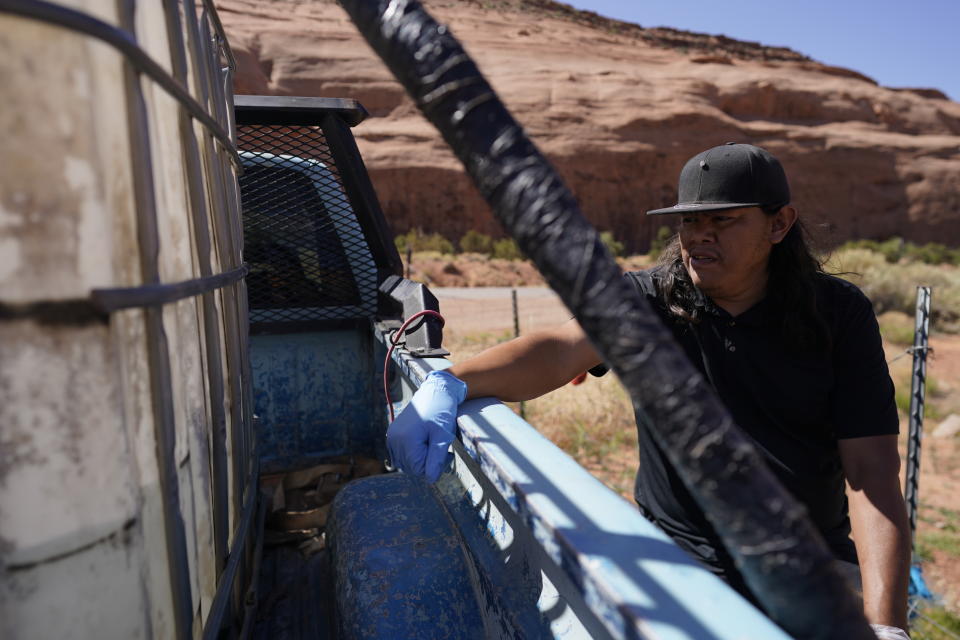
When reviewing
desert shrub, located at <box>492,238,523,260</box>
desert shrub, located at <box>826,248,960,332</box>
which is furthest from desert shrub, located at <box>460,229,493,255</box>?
desert shrub, located at <box>826,248,960,332</box>

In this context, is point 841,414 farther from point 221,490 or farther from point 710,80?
point 710,80

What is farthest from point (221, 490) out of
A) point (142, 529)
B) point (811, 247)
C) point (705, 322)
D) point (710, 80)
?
point (710, 80)

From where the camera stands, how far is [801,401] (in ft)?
6.03

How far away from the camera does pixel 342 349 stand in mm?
2770

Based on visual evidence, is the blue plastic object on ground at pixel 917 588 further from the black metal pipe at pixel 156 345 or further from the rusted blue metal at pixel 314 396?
the black metal pipe at pixel 156 345

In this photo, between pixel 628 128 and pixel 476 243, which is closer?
pixel 476 243

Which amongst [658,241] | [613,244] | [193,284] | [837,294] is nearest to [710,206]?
[837,294]

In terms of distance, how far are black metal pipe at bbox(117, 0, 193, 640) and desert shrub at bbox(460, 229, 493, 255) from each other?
79.3 ft

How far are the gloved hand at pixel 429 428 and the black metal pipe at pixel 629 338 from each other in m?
0.87

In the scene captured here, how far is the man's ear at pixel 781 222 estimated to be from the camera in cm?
193

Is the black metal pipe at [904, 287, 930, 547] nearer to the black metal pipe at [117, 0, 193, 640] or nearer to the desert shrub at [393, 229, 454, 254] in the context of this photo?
the black metal pipe at [117, 0, 193, 640]

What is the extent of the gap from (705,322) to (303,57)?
32.0 meters

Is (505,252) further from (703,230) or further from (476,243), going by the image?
(703,230)

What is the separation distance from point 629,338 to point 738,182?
1384mm
